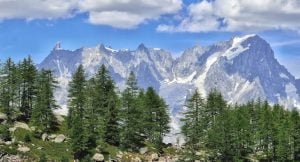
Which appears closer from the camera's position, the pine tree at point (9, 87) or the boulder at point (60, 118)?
the pine tree at point (9, 87)

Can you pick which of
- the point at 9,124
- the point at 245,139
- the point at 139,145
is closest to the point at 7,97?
the point at 9,124

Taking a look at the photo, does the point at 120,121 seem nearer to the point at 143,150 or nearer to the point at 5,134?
the point at 143,150

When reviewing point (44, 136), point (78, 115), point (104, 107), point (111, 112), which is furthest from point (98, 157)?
point (104, 107)

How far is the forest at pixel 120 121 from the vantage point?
110 m

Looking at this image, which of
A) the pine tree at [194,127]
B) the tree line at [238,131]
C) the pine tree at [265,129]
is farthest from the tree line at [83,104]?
the pine tree at [265,129]

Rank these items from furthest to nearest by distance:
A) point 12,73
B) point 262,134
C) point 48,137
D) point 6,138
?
point 262,134, point 12,73, point 48,137, point 6,138

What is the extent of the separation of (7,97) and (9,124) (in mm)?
5555

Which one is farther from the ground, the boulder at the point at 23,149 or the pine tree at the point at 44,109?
the pine tree at the point at 44,109

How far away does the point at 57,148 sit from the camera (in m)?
105

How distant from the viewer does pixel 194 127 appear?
11162 centimetres

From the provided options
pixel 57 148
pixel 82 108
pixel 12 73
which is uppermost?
pixel 12 73

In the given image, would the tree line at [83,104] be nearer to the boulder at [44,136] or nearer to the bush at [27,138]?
the boulder at [44,136]

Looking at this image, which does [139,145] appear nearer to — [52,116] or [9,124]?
[52,116]

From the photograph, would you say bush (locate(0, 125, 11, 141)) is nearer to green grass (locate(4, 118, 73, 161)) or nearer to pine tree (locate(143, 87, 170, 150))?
green grass (locate(4, 118, 73, 161))
